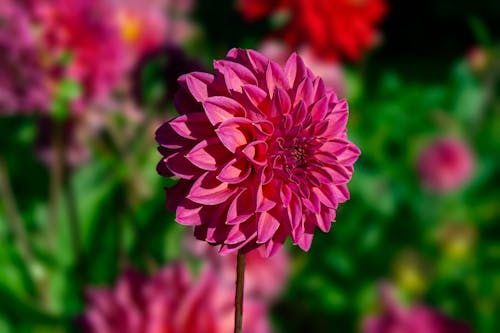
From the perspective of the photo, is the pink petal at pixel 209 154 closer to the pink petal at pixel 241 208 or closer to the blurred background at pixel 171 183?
the pink petal at pixel 241 208

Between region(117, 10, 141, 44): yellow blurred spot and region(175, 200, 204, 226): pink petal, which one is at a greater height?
region(117, 10, 141, 44): yellow blurred spot

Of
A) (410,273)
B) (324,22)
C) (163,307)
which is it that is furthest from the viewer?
(410,273)

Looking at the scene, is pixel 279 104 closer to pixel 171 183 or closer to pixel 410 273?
pixel 171 183

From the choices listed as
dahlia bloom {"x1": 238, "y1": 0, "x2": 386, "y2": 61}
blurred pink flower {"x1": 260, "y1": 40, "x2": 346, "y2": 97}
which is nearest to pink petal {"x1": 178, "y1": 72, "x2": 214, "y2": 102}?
dahlia bloom {"x1": 238, "y1": 0, "x2": 386, "y2": 61}

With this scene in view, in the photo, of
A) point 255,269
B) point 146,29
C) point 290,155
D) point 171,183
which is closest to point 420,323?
Result: point 255,269

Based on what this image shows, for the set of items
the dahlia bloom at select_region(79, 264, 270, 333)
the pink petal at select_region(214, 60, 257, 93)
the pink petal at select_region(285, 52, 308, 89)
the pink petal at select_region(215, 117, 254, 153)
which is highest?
the pink petal at select_region(285, 52, 308, 89)

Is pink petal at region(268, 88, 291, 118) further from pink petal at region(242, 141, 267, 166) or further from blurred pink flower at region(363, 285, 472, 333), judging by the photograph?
blurred pink flower at region(363, 285, 472, 333)

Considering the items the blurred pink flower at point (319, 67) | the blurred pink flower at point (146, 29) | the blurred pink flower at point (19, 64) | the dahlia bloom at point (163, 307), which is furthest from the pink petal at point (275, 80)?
the blurred pink flower at point (319, 67)

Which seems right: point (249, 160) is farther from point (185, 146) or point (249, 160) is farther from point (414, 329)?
point (414, 329)
